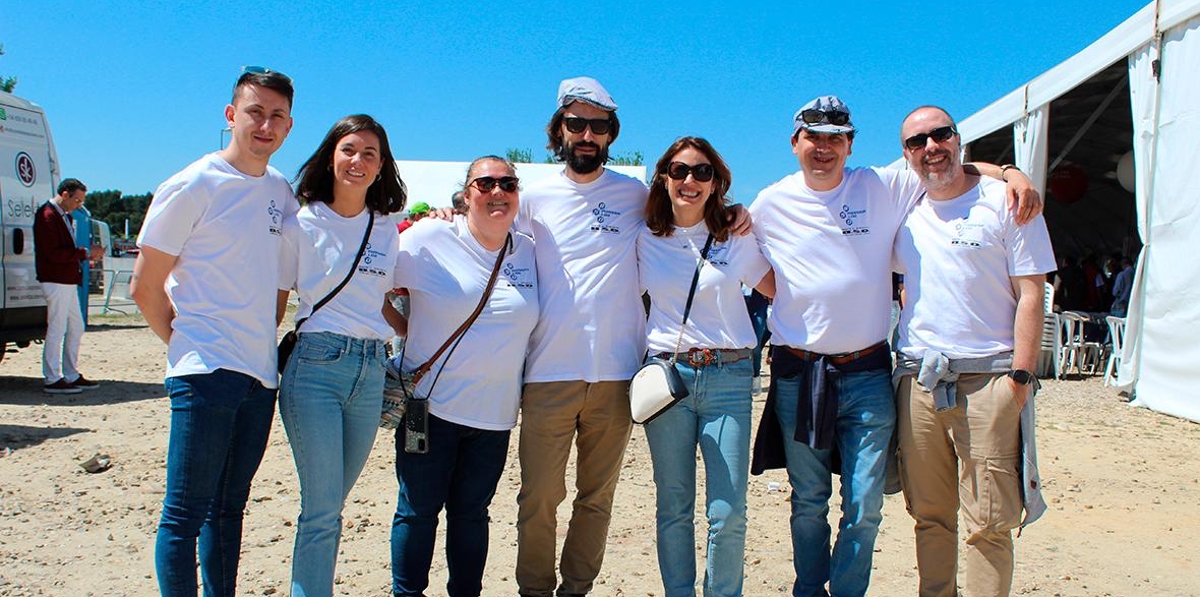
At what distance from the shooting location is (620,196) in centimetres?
377

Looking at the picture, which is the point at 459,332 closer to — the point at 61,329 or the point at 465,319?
the point at 465,319

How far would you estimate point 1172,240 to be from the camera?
9.05 m

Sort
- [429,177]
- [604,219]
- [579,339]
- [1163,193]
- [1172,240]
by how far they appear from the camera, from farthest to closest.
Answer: [429,177]
[1163,193]
[1172,240]
[604,219]
[579,339]

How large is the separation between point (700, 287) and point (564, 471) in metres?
1.02

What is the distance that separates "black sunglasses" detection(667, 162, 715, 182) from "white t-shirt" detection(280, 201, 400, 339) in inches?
48.5

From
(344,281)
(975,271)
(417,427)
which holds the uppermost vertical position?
(975,271)

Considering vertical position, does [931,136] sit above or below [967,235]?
above

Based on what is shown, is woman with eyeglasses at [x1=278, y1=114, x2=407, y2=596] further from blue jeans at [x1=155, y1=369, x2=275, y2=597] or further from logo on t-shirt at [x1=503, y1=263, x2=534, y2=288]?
logo on t-shirt at [x1=503, y1=263, x2=534, y2=288]

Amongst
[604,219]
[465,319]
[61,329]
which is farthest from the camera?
[61,329]

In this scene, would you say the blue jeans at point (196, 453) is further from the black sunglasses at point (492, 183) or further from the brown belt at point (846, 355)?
the brown belt at point (846, 355)

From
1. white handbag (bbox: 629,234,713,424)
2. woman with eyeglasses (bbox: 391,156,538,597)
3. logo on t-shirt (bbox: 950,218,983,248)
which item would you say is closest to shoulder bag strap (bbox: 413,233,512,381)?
woman with eyeglasses (bbox: 391,156,538,597)

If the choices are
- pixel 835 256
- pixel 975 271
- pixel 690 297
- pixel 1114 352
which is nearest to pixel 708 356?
pixel 690 297

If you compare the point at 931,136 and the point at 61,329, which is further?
the point at 61,329

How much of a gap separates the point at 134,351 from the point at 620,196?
40.1ft
